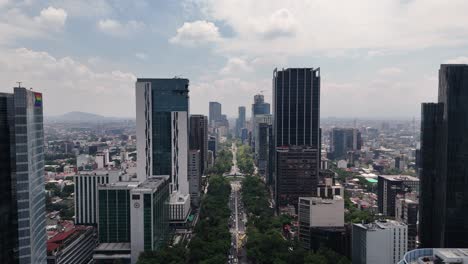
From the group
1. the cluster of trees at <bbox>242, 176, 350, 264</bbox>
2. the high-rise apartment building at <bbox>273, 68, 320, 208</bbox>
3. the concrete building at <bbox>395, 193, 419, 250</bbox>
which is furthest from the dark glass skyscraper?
the high-rise apartment building at <bbox>273, 68, 320, 208</bbox>

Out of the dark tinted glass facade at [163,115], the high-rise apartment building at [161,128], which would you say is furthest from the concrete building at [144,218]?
the dark tinted glass facade at [163,115]

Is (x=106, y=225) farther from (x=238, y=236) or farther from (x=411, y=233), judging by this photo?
(x=411, y=233)

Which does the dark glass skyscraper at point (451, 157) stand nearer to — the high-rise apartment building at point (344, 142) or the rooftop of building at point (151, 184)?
the rooftop of building at point (151, 184)

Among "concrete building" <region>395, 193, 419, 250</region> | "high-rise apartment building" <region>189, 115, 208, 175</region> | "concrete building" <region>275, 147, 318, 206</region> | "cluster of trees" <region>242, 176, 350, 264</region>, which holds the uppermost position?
"high-rise apartment building" <region>189, 115, 208, 175</region>

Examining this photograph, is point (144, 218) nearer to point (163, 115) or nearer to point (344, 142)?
point (163, 115)

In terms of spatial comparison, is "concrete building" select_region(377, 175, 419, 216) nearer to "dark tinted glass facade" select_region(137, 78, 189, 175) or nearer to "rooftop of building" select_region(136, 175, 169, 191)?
"dark tinted glass facade" select_region(137, 78, 189, 175)

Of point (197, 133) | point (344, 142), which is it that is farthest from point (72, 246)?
point (344, 142)

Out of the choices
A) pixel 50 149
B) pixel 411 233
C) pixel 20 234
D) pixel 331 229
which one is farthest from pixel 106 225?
pixel 50 149
